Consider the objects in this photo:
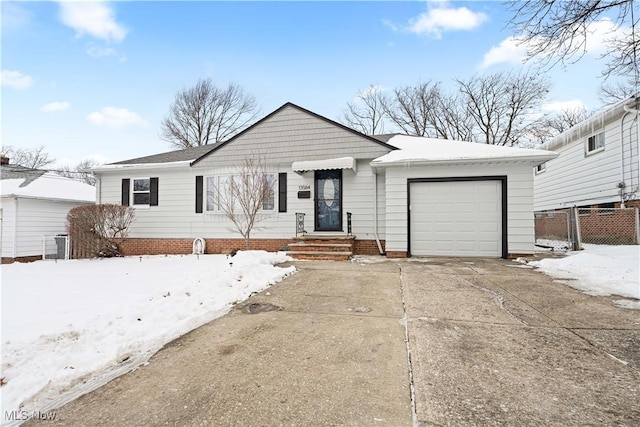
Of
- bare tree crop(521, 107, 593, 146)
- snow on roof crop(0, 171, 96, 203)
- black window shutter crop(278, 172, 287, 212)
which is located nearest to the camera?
black window shutter crop(278, 172, 287, 212)

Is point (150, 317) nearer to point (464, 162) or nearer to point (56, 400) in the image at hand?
point (56, 400)

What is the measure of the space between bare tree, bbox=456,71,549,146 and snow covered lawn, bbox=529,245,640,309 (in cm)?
1698

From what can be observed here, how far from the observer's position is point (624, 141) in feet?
32.3

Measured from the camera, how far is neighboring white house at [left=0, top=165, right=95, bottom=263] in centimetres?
1219

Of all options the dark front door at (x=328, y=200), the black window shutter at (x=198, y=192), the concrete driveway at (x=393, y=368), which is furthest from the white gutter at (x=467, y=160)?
the black window shutter at (x=198, y=192)

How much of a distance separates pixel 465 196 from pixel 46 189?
1727 centimetres

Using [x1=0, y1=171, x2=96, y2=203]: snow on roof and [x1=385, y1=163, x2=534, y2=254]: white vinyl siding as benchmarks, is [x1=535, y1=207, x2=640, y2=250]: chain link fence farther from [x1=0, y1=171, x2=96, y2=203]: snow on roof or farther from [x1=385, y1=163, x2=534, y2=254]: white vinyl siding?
[x1=0, y1=171, x2=96, y2=203]: snow on roof

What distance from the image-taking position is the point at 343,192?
9.79 meters

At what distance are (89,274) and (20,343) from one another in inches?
182

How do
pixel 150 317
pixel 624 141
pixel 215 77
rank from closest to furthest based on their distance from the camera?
pixel 150 317
pixel 624 141
pixel 215 77

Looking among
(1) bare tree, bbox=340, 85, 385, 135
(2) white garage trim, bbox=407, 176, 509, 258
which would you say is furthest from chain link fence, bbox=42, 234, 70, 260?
(1) bare tree, bbox=340, 85, 385, 135

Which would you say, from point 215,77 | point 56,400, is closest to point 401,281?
point 56,400

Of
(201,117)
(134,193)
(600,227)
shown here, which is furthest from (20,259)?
(600,227)

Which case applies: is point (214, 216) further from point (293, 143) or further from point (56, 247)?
point (56, 247)
